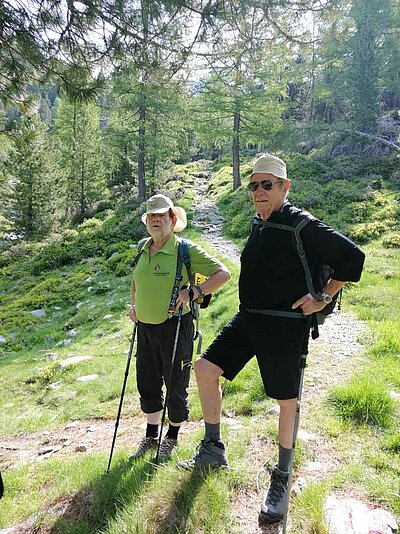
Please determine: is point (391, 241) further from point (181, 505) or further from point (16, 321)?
point (16, 321)

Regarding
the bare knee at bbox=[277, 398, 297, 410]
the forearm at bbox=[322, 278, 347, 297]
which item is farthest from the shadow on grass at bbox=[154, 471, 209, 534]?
the forearm at bbox=[322, 278, 347, 297]

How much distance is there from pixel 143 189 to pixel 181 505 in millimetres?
24289

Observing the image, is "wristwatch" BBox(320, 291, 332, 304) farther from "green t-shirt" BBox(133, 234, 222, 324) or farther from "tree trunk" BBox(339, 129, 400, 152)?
"tree trunk" BBox(339, 129, 400, 152)

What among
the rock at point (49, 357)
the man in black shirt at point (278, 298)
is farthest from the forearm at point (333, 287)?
the rock at point (49, 357)

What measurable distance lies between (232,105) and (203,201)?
6258mm

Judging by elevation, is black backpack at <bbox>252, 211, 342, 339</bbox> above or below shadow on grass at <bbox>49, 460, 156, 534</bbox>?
above

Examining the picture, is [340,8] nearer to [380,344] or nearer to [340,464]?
[380,344]

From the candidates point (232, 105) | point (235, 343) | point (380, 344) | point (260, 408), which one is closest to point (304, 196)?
point (232, 105)

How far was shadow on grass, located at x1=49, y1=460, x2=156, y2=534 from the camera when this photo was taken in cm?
295

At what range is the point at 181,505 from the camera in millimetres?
2832

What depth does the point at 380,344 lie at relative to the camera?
17.8ft

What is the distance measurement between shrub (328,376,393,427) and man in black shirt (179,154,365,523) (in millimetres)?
1266

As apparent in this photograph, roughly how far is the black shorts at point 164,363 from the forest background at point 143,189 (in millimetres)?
629

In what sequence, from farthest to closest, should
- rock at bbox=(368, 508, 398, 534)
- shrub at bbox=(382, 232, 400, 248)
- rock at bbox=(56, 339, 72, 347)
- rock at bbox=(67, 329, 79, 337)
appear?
shrub at bbox=(382, 232, 400, 248) < rock at bbox=(67, 329, 79, 337) < rock at bbox=(56, 339, 72, 347) < rock at bbox=(368, 508, 398, 534)
